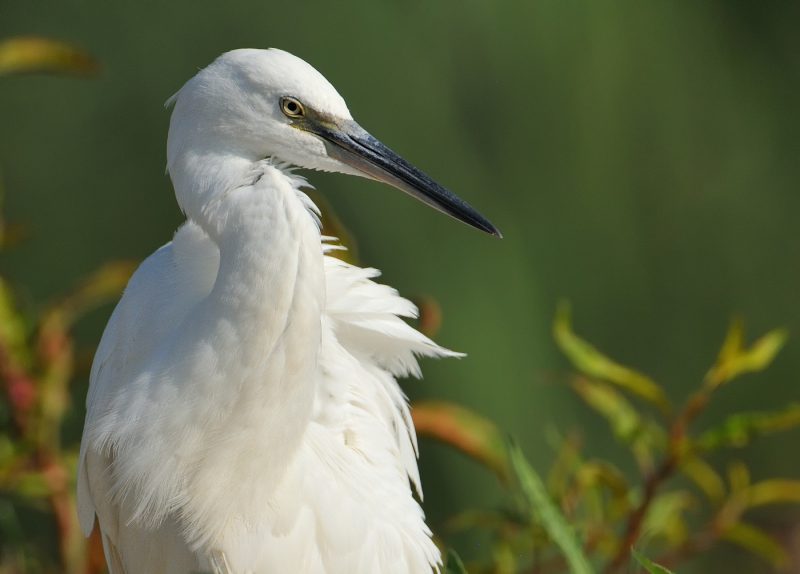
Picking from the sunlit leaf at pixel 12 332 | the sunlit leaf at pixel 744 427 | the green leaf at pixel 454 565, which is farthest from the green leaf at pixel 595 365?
the sunlit leaf at pixel 12 332

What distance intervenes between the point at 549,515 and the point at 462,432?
53 cm

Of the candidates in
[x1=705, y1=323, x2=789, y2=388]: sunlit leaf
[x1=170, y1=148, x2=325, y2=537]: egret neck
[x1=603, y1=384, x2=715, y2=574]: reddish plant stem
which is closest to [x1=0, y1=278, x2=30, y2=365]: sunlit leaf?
[x1=170, y1=148, x2=325, y2=537]: egret neck

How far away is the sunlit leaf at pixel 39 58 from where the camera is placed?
179cm

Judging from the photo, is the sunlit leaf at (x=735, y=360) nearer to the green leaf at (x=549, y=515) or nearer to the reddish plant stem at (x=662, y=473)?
the reddish plant stem at (x=662, y=473)

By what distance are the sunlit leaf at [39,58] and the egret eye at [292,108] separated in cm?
75

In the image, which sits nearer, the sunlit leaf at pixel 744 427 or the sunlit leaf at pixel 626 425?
the sunlit leaf at pixel 744 427

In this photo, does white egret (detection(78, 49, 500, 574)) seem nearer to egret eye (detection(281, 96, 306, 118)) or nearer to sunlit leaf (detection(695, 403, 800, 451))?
egret eye (detection(281, 96, 306, 118))

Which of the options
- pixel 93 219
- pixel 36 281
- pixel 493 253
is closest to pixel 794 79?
pixel 493 253

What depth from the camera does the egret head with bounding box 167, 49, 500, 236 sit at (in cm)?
120

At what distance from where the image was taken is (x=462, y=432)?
1754 mm

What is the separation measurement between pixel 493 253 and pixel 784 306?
2.75 feet

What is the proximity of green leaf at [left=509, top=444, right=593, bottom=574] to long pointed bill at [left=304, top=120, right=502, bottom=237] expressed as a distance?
0.29 metres

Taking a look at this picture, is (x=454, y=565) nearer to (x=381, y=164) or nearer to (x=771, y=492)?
(x=381, y=164)

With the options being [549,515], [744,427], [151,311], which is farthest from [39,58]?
[744,427]
